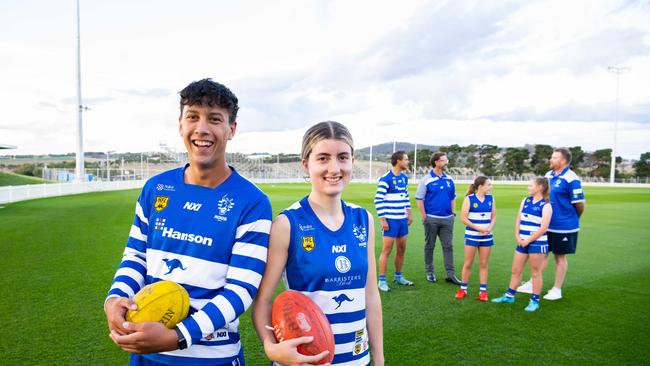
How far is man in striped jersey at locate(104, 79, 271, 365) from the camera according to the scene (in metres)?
1.94

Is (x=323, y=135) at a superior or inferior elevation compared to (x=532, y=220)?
superior

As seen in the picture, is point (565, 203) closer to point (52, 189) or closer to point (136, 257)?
point (136, 257)

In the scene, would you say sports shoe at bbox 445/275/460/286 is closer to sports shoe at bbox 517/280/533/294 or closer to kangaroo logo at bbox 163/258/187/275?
sports shoe at bbox 517/280/533/294

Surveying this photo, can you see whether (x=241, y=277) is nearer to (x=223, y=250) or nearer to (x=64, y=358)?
(x=223, y=250)

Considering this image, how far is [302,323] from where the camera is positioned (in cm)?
182

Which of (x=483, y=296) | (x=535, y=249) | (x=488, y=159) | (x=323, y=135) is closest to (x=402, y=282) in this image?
(x=483, y=296)

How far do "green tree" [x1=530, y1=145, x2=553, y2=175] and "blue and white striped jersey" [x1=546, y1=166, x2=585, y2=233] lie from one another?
323 ft

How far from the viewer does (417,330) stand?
4.93 m

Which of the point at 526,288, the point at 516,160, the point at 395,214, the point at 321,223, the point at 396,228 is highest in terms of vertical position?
the point at 516,160

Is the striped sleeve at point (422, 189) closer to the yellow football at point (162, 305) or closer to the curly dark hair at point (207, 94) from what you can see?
the curly dark hair at point (207, 94)

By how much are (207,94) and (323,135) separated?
23.7 inches

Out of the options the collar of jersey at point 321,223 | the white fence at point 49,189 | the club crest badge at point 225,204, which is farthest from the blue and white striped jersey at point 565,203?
the white fence at point 49,189

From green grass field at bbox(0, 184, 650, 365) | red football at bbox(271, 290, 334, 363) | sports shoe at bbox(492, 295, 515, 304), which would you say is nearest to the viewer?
red football at bbox(271, 290, 334, 363)

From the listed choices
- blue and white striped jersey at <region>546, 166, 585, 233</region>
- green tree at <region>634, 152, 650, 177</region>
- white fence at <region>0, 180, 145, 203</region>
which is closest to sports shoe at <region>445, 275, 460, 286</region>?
blue and white striped jersey at <region>546, 166, 585, 233</region>
